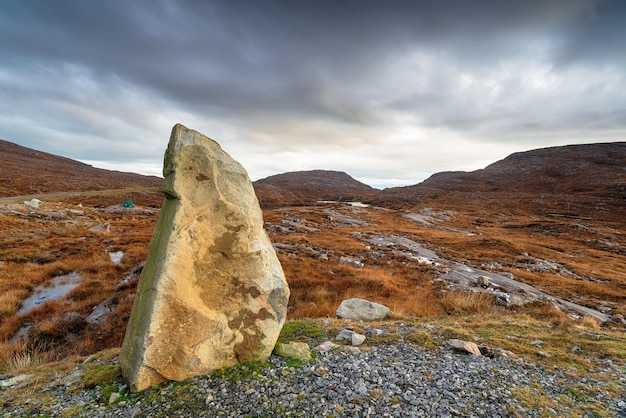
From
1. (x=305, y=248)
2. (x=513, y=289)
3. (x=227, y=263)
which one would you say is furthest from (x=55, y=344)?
(x=513, y=289)

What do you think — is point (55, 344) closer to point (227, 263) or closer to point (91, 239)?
point (227, 263)

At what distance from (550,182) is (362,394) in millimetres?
157090

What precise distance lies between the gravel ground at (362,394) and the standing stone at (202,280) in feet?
1.64

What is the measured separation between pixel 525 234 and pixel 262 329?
6313cm

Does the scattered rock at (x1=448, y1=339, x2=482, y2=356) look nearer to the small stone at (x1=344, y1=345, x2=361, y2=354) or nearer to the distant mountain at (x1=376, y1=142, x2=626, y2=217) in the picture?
the small stone at (x1=344, y1=345, x2=361, y2=354)

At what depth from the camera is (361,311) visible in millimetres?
11727

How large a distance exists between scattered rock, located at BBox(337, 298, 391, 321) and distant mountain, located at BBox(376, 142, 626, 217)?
325 feet

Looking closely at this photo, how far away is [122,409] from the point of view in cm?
504

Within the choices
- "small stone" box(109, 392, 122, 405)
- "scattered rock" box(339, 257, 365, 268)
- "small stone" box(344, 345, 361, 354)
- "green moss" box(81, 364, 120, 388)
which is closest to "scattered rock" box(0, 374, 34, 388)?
"green moss" box(81, 364, 120, 388)

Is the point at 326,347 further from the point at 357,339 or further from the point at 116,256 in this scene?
the point at 116,256

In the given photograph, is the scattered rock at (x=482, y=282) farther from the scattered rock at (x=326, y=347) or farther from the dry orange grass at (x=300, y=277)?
the scattered rock at (x=326, y=347)

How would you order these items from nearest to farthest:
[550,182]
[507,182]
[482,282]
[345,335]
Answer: [345,335]
[482,282]
[550,182]
[507,182]

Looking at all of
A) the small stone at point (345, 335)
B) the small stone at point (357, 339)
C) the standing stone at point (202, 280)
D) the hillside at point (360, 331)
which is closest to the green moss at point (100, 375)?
the hillside at point (360, 331)

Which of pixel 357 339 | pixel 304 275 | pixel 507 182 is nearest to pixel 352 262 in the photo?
pixel 304 275
